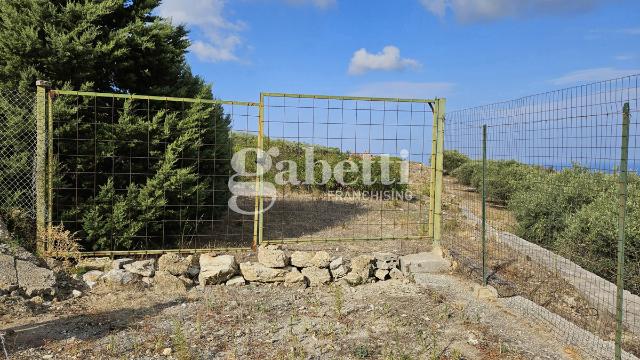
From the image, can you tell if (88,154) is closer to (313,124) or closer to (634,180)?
(313,124)

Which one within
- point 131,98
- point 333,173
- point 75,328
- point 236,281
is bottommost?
point 75,328

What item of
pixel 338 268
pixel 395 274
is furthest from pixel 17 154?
pixel 395 274

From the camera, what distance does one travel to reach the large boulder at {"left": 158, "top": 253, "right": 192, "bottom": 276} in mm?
5656

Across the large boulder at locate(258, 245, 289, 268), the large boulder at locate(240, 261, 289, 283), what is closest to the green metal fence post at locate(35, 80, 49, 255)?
the large boulder at locate(240, 261, 289, 283)

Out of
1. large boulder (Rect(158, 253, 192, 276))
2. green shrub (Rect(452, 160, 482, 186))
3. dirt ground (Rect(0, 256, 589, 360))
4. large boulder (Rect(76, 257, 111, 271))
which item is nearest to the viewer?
dirt ground (Rect(0, 256, 589, 360))

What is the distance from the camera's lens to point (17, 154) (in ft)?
19.8

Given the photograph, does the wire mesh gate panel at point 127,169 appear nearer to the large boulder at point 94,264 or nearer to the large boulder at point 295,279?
the large boulder at point 94,264

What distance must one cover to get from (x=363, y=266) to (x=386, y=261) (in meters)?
0.34

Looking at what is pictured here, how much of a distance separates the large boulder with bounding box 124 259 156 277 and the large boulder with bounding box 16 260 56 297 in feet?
2.71

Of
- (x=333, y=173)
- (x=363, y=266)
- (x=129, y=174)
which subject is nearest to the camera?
(x=363, y=266)

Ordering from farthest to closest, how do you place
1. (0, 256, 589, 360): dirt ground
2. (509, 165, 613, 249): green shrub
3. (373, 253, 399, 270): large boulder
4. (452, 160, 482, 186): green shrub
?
(452, 160, 482, 186): green shrub < (509, 165, 613, 249): green shrub < (373, 253, 399, 270): large boulder < (0, 256, 589, 360): dirt ground

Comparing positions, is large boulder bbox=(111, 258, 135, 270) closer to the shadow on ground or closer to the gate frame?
the gate frame

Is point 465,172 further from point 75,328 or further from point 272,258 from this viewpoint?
point 75,328

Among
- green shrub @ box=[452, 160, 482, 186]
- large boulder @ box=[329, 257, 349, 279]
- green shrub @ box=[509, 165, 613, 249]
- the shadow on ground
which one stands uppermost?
green shrub @ box=[452, 160, 482, 186]
